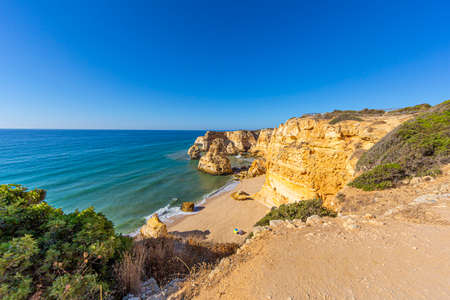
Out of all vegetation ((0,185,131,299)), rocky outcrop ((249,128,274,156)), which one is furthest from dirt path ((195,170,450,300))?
rocky outcrop ((249,128,274,156))

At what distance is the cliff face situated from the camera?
8156 mm

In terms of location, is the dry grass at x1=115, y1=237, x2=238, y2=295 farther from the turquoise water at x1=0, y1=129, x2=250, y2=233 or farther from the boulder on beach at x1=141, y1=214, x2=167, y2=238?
the turquoise water at x1=0, y1=129, x2=250, y2=233

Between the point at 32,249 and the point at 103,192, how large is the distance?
65.9ft

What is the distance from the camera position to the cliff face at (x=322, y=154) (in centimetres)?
816

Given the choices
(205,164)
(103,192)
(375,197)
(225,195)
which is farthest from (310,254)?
(205,164)

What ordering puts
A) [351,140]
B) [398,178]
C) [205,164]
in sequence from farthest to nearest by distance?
[205,164]
[351,140]
[398,178]

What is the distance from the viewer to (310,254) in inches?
114

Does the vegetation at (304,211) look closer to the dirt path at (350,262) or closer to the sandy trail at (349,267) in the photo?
the dirt path at (350,262)

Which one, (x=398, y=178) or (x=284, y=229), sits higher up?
(x=398, y=178)

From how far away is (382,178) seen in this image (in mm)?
5383

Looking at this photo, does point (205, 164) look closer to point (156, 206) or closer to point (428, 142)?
point (156, 206)

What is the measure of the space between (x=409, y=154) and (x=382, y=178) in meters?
1.68

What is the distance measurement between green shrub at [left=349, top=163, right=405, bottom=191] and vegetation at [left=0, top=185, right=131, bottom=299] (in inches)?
300

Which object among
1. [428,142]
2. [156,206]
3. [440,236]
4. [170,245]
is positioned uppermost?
[428,142]
